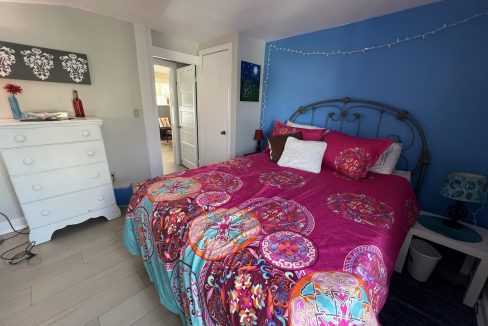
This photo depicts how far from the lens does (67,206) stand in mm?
1978

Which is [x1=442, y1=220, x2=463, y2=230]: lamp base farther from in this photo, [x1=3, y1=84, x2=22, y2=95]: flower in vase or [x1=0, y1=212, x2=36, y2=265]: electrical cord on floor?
[x1=3, y1=84, x2=22, y2=95]: flower in vase

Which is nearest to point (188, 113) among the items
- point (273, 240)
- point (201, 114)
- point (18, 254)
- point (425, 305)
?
point (201, 114)

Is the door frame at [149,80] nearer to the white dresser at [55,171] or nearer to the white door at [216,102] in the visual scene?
the white door at [216,102]

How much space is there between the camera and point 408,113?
6.45 ft

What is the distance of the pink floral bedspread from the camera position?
0.72 metres

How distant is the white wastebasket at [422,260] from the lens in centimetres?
154

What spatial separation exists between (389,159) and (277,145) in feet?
3.63

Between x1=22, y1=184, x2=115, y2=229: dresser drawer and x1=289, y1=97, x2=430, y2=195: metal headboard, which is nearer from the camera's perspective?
x1=22, y1=184, x2=115, y2=229: dresser drawer

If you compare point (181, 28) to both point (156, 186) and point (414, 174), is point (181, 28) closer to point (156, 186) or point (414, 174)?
point (156, 186)

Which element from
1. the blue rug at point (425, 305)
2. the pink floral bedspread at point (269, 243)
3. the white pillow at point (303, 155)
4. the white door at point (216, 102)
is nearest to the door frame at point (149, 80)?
the white door at point (216, 102)

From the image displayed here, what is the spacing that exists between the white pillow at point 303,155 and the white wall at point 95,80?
80.2 inches

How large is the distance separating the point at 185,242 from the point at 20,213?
231 centimetres

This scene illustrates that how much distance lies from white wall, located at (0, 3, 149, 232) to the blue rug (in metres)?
3.10

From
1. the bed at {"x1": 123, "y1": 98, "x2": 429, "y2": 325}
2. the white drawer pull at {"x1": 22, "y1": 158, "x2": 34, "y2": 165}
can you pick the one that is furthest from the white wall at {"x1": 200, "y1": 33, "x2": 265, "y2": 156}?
the white drawer pull at {"x1": 22, "y1": 158, "x2": 34, "y2": 165}
